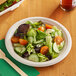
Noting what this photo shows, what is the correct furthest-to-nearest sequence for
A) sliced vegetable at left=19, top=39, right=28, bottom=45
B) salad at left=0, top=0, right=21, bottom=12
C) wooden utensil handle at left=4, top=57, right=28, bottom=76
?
salad at left=0, top=0, right=21, bottom=12 → sliced vegetable at left=19, top=39, right=28, bottom=45 → wooden utensil handle at left=4, top=57, right=28, bottom=76

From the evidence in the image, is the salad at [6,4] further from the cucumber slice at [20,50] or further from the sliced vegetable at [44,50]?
the sliced vegetable at [44,50]

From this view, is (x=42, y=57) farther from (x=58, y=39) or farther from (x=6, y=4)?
(x=6, y=4)

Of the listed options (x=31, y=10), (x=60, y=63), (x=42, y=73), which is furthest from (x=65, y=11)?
(x=42, y=73)

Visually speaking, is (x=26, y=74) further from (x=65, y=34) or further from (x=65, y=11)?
(x=65, y=11)

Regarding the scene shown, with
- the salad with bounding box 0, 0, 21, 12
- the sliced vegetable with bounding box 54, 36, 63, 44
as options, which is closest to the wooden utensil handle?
the sliced vegetable with bounding box 54, 36, 63, 44

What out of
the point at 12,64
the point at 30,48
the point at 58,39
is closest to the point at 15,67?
the point at 12,64

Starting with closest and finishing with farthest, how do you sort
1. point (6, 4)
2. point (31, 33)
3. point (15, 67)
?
point (15, 67) → point (31, 33) → point (6, 4)

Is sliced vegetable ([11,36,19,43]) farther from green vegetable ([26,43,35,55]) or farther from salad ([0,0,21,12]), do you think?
salad ([0,0,21,12])

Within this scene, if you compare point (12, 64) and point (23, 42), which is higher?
→ point (23, 42)

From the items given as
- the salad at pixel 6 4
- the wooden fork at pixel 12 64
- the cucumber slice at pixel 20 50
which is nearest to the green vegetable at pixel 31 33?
the cucumber slice at pixel 20 50
